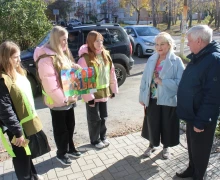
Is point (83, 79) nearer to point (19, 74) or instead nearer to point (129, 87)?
point (19, 74)

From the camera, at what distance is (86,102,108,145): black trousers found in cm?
368

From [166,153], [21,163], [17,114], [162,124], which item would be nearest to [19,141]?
[17,114]

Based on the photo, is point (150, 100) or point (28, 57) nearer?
point (150, 100)

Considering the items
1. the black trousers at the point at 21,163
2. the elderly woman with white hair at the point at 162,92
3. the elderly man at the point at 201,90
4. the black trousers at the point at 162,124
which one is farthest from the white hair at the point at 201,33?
the black trousers at the point at 21,163

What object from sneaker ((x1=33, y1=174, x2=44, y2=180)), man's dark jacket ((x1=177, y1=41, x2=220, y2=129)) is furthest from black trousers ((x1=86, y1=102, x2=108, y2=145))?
man's dark jacket ((x1=177, y1=41, x2=220, y2=129))

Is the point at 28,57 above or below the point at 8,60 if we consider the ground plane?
below

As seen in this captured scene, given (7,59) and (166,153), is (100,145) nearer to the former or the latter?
(166,153)

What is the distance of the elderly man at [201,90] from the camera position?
7.79ft

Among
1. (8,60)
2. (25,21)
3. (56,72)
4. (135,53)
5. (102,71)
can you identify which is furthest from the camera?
(135,53)

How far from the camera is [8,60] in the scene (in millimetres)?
2447

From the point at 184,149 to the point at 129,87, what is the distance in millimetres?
3824

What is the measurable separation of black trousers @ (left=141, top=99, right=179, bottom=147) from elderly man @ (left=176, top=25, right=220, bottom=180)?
1.74ft

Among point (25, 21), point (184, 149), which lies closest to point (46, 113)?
point (184, 149)

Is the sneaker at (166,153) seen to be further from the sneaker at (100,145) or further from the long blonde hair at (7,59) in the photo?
the long blonde hair at (7,59)
